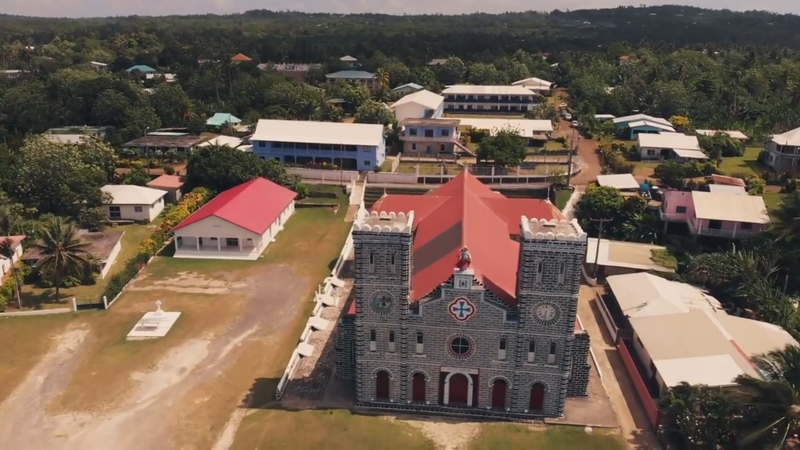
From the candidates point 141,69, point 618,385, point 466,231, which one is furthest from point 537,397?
point 141,69

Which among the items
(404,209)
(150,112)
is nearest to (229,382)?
(404,209)

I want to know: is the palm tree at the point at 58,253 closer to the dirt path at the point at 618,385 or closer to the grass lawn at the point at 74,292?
the grass lawn at the point at 74,292

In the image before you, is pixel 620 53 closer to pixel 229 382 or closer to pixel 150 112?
pixel 150 112

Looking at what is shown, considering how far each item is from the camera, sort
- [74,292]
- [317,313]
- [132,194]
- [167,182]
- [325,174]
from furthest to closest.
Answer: [325,174] → [167,182] → [132,194] → [74,292] → [317,313]

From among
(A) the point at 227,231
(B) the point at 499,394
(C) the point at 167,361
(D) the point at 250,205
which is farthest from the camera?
(D) the point at 250,205

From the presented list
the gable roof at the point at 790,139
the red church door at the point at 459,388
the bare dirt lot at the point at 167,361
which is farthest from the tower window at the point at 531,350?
the gable roof at the point at 790,139

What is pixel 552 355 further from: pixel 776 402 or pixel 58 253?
pixel 58 253
